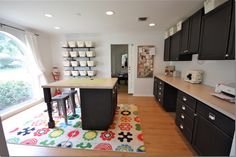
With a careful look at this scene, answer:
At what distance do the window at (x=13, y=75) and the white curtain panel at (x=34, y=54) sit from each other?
0.53 feet

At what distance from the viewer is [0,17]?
105 inches

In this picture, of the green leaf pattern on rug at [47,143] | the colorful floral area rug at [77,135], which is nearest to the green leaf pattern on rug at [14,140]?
the colorful floral area rug at [77,135]

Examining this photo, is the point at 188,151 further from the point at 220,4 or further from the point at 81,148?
the point at 220,4

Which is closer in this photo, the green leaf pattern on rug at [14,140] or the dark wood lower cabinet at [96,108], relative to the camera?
the green leaf pattern on rug at [14,140]

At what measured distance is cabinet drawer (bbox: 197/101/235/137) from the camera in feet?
3.61

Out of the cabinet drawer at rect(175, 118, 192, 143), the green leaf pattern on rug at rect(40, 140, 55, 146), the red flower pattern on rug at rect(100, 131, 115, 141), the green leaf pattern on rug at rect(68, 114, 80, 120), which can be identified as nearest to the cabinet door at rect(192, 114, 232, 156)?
the cabinet drawer at rect(175, 118, 192, 143)

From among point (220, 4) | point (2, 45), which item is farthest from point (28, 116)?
point (220, 4)

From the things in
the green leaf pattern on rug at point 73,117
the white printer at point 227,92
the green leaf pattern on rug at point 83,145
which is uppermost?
the white printer at point 227,92

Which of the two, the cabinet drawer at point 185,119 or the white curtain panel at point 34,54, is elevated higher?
the white curtain panel at point 34,54

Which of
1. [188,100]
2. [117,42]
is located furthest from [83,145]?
[117,42]

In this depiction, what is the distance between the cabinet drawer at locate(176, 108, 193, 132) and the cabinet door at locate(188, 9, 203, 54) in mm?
1172

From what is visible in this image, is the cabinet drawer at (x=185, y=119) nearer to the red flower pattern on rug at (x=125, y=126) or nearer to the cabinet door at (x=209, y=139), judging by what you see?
the cabinet door at (x=209, y=139)

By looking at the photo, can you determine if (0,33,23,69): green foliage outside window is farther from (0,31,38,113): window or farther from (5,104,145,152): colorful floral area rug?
(5,104,145,152): colorful floral area rug

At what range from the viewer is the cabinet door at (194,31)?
81.0 inches
